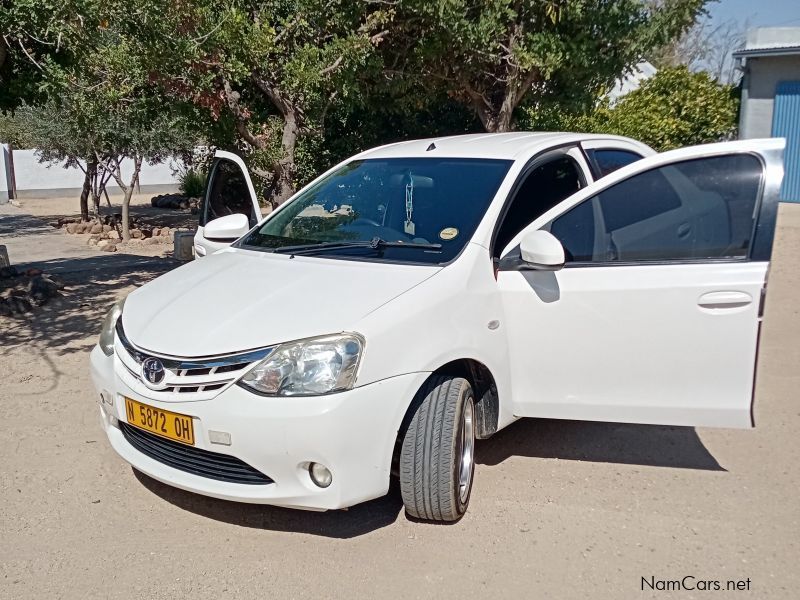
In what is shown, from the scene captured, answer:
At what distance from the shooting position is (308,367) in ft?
11.0

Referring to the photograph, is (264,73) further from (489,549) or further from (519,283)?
(489,549)

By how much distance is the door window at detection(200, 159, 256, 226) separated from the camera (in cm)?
646

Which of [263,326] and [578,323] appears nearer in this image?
[263,326]

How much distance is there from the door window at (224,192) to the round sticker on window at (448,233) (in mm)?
2706

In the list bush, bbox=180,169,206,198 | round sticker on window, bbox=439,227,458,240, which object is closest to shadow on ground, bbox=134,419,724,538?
round sticker on window, bbox=439,227,458,240

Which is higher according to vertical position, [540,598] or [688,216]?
[688,216]

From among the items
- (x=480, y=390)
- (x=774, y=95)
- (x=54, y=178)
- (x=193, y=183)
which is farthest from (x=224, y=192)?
(x=54, y=178)

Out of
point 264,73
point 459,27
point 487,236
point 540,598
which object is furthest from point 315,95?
point 540,598

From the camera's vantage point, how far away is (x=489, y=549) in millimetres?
3660

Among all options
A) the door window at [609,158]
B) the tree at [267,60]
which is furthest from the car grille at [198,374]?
the tree at [267,60]

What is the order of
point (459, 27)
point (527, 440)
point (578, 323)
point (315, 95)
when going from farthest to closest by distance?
point (315, 95), point (459, 27), point (527, 440), point (578, 323)

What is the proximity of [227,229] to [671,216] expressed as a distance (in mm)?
2718

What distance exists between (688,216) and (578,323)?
78 centimetres

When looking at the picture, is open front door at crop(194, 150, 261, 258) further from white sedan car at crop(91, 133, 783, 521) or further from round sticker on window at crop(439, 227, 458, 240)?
round sticker on window at crop(439, 227, 458, 240)
